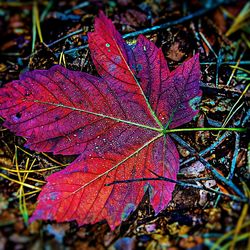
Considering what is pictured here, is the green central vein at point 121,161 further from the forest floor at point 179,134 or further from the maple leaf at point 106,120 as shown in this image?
the forest floor at point 179,134

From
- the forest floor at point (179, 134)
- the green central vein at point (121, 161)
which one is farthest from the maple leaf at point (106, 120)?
Result: the forest floor at point (179, 134)

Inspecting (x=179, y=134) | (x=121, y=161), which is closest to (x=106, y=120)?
(x=121, y=161)

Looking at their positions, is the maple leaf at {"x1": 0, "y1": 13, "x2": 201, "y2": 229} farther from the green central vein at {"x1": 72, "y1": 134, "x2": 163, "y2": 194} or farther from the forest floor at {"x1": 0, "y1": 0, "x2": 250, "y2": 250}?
the forest floor at {"x1": 0, "y1": 0, "x2": 250, "y2": 250}

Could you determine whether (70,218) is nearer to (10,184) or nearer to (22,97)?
(10,184)

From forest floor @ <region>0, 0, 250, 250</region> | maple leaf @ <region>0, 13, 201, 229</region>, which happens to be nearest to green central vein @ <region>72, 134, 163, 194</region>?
maple leaf @ <region>0, 13, 201, 229</region>

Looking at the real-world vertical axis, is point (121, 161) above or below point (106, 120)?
below

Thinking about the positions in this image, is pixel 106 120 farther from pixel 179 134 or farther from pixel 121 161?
pixel 179 134
